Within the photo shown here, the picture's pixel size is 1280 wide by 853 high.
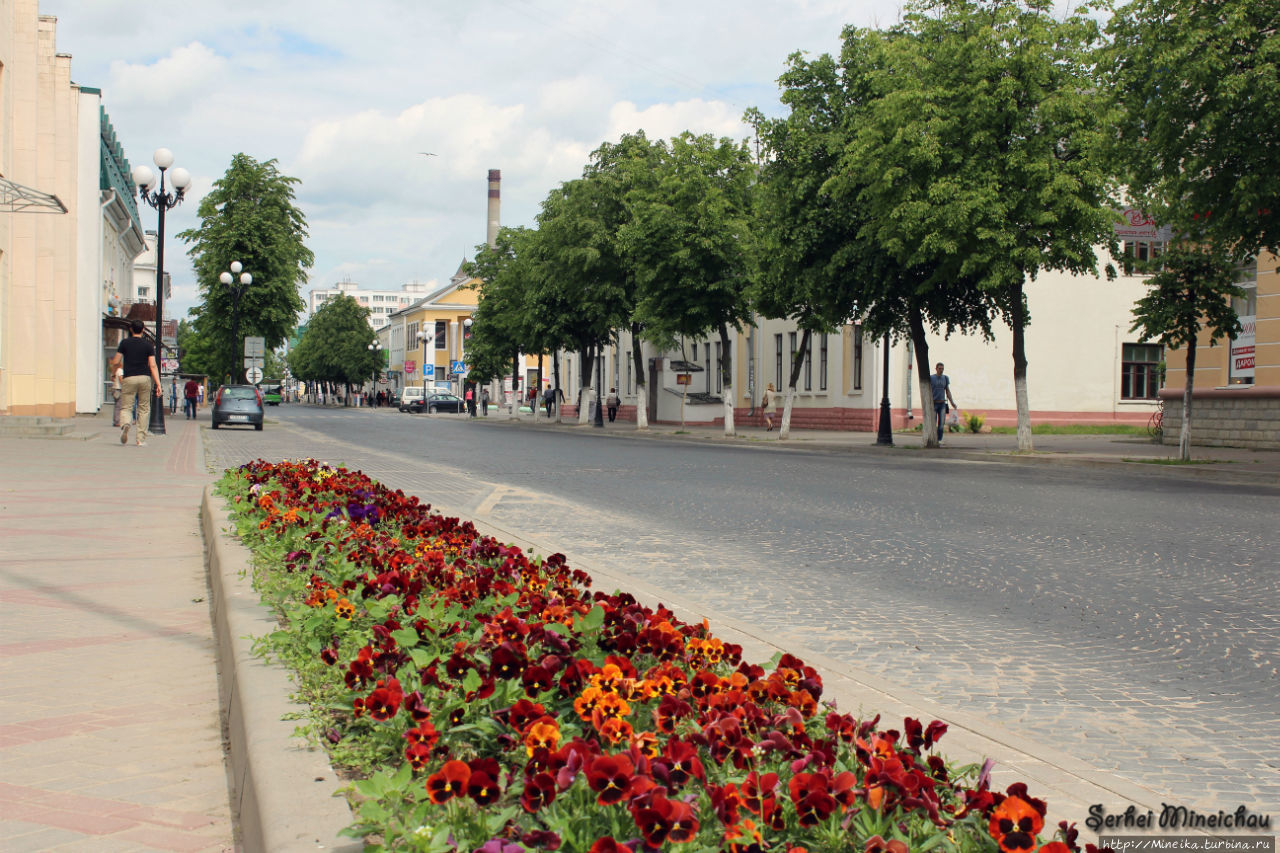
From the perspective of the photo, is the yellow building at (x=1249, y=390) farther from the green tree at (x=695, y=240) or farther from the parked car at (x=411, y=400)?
the parked car at (x=411, y=400)

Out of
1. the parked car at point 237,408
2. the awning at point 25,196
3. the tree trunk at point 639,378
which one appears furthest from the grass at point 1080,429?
the awning at point 25,196

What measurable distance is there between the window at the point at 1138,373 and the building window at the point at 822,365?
1143cm

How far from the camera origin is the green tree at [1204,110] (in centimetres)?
1745

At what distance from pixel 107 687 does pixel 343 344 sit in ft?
441

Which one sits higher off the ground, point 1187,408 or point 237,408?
point 1187,408

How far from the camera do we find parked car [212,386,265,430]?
1486 inches

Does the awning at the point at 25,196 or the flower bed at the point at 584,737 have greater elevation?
the awning at the point at 25,196

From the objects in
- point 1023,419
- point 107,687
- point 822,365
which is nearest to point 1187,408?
point 1023,419

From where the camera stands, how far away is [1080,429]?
44062mm

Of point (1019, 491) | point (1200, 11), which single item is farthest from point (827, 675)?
point (1200, 11)

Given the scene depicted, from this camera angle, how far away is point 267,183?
48.8 m

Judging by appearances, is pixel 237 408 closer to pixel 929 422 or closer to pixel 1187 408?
pixel 929 422

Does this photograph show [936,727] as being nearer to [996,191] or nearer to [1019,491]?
[1019,491]

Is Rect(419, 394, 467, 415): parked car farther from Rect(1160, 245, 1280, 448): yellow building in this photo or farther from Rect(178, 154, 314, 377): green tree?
Rect(1160, 245, 1280, 448): yellow building
